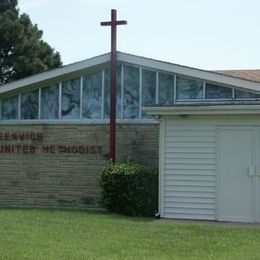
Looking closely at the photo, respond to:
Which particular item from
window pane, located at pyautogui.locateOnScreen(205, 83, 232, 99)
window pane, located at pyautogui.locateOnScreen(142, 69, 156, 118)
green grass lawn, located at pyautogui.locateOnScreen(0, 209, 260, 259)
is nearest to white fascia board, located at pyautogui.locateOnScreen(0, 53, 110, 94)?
window pane, located at pyautogui.locateOnScreen(142, 69, 156, 118)

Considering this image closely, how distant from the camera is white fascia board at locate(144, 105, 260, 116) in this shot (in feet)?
44.3

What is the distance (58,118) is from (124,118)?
73.7 inches

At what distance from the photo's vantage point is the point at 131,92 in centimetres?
1641

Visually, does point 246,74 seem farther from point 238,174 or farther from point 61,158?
point 61,158

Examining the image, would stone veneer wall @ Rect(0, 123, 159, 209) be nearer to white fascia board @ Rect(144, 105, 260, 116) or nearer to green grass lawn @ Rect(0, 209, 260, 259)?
white fascia board @ Rect(144, 105, 260, 116)

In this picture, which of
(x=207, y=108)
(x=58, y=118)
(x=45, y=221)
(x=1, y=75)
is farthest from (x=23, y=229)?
(x=1, y=75)

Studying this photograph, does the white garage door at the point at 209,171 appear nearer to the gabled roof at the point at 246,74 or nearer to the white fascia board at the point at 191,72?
the white fascia board at the point at 191,72

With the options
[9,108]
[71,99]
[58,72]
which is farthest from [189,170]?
[9,108]

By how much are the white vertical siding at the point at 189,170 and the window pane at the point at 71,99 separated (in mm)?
3382

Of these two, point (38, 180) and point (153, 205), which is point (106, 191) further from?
point (38, 180)

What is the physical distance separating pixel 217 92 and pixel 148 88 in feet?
5.98

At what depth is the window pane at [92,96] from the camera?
16.7 m

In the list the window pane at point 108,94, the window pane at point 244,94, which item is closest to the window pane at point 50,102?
the window pane at point 108,94

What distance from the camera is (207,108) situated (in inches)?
542
